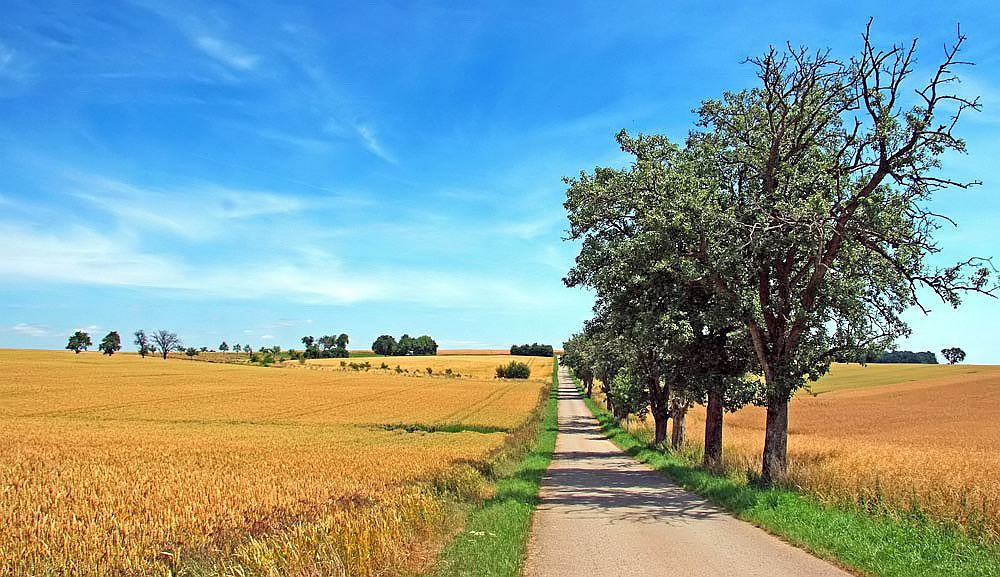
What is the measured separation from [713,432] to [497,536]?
1456cm

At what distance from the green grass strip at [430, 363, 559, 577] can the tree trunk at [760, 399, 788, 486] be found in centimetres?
596

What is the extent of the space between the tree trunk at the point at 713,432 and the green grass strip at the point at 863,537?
623 centimetres

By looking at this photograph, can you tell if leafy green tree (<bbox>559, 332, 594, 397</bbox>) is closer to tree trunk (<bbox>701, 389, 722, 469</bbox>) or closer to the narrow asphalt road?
tree trunk (<bbox>701, 389, 722, 469</bbox>)

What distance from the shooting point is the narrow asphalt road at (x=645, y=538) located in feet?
30.9

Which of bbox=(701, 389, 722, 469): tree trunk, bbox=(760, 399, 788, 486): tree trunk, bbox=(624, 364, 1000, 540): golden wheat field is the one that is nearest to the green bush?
bbox=(624, 364, 1000, 540): golden wheat field

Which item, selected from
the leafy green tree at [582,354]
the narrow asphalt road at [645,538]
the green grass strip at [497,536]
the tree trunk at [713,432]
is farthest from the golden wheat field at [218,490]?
the leafy green tree at [582,354]

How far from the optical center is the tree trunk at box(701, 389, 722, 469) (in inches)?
916

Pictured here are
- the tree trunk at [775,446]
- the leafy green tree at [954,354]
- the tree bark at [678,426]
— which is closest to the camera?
the tree trunk at [775,446]

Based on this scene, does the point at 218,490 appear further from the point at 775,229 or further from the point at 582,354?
the point at 582,354

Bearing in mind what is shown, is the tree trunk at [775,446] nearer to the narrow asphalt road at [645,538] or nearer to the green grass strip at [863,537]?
the green grass strip at [863,537]

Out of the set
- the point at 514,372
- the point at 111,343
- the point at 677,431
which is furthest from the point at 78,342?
the point at 677,431

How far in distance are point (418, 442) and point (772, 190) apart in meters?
19.3

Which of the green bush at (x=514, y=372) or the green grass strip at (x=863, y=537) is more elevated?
the green grass strip at (x=863, y=537)

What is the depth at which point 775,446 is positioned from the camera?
57.7 ft
